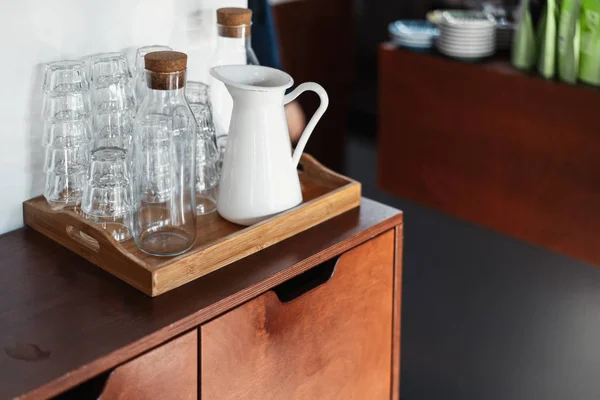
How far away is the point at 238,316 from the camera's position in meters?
1.06

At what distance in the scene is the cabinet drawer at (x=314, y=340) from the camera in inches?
41.9

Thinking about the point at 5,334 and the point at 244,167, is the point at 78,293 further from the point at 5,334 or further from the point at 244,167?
the point at 244,167

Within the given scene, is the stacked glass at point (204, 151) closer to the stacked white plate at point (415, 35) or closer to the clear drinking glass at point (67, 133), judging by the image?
the clear drinking glass at point (67, 133)

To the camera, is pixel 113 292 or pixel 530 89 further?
pixel 530 89

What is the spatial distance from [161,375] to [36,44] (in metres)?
0.50

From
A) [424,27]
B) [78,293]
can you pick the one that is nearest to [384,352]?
[78,293]

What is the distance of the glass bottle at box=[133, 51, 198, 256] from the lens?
1.08m

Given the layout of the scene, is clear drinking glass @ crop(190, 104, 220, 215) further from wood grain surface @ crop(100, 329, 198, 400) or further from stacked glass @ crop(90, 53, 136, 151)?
wood grain surface @ crop(100, 329, 198, 400)

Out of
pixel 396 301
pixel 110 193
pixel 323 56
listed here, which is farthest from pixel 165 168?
pixel 323 56

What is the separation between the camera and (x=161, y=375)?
39.0 inches

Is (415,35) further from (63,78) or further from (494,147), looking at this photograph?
(63,78)

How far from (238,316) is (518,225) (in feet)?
5.94

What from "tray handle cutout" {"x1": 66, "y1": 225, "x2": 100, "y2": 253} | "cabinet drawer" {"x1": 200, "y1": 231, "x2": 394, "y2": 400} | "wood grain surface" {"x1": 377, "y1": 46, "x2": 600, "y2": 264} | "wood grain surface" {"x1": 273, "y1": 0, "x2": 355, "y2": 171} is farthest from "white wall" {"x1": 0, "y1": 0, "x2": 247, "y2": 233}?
"wood grain surface" {"x1": 273, "y1": 0, "x2": 355, "y2": 171}

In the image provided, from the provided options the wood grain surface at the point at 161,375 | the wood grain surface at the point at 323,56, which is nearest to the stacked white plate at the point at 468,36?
the wood grain surface at the point at 323,56
